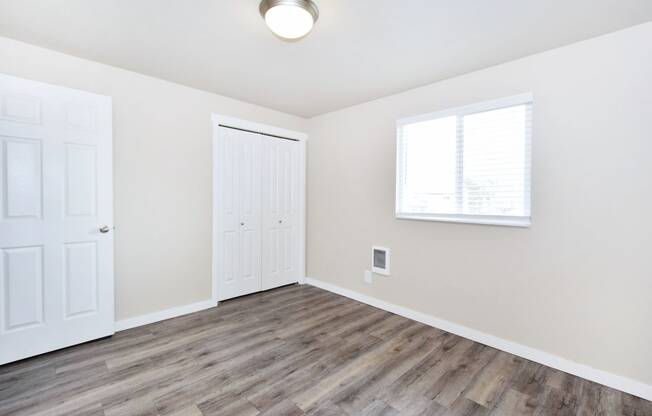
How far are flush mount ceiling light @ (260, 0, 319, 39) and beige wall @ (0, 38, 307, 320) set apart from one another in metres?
1.75

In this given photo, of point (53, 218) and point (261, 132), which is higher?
point (261, 132)

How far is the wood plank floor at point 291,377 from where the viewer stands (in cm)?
182

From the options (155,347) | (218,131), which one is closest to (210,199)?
(218,131)

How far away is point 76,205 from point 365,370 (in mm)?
2683

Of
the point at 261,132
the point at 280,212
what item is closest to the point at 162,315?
the point at 280,212

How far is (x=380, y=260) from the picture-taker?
3.46 m

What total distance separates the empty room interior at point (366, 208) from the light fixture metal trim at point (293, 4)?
1cm

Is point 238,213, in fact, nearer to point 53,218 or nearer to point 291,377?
point 53,218

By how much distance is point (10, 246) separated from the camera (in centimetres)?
222

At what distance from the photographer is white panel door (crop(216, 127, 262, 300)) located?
3.51 meters

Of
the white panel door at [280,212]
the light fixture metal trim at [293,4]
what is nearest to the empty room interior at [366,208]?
the light fixture metal trim at [293,4]

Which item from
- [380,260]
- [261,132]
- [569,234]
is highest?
[261,132]

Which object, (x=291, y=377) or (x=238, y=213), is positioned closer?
(x=291, y=377)

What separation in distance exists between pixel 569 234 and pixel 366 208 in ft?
6.34
